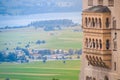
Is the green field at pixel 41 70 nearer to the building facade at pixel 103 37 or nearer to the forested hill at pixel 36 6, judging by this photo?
the forested hill at pixel 36 6

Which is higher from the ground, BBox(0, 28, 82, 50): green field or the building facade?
the building facade

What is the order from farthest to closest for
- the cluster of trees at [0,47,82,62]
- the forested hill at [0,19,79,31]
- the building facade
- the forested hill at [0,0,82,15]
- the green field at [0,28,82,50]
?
the forested hill at [0,19,79,31], the cluster of trees at [0,47,82,62], the green field at [0,28,82,50], the forested hill at [0,0,82,15], the building facade

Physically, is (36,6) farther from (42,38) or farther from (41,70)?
(41,70)

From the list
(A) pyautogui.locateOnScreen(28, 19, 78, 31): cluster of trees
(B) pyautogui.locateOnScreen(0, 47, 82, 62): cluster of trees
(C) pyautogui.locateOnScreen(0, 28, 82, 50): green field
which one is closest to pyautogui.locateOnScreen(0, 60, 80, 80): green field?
(B) pyautogui.locateOnScreen(0, 47, 82, 62): cluster of trees

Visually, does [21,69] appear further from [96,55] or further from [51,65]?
[96,55]

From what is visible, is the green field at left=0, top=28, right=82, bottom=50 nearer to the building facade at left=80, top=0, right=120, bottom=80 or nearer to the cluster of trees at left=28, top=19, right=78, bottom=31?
the cluster of trees at left=28, top=19, right=78, bottom=31

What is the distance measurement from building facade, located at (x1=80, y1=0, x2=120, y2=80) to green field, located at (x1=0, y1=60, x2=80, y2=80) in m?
16.8

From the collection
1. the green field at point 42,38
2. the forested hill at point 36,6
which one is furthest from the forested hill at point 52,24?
the forested hill at point 36,6

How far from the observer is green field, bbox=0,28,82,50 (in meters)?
58.8

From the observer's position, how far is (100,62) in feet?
125

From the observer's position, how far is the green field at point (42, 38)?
58812 mm

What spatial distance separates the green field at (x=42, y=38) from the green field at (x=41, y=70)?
1.30m

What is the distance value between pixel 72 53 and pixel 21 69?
4842 millimetres

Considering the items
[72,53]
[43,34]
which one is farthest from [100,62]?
[43,34]
